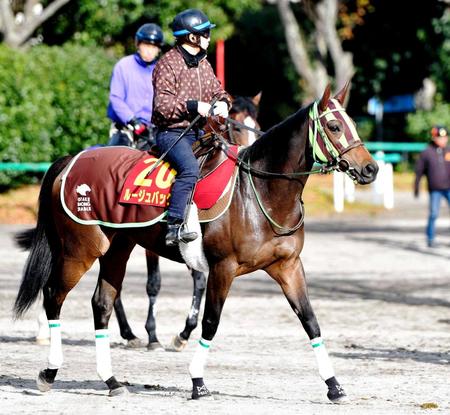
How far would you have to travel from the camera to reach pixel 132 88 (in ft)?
38.1

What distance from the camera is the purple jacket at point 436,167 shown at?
2164 cm

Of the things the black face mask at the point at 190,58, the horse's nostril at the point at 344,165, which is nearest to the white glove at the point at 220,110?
the black face mask at the point at 190,58

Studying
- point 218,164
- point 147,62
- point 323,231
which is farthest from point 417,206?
point 218,164

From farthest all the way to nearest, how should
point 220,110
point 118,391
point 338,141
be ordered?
1. point 220,110
2. point 118,391
3. point 338,141

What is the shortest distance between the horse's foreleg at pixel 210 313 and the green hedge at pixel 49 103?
1873 cm

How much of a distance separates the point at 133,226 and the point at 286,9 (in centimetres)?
3053

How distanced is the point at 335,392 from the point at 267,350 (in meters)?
2.53

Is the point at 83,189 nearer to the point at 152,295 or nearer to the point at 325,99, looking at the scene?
the point at 325,99

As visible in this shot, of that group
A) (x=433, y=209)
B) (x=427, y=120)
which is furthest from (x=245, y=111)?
(x=427, y=120)

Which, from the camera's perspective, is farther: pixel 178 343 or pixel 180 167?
pixel 178 343

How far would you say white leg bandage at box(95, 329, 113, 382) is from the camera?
8.68 metres

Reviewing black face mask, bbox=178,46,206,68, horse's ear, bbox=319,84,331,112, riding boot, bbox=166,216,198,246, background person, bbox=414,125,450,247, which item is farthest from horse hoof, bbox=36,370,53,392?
background person, bbox=414,125,450,247

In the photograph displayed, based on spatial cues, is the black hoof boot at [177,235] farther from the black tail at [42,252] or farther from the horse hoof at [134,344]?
the horse hoof at [134,344]

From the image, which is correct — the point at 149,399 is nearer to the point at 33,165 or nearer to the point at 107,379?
the point at 107,379
